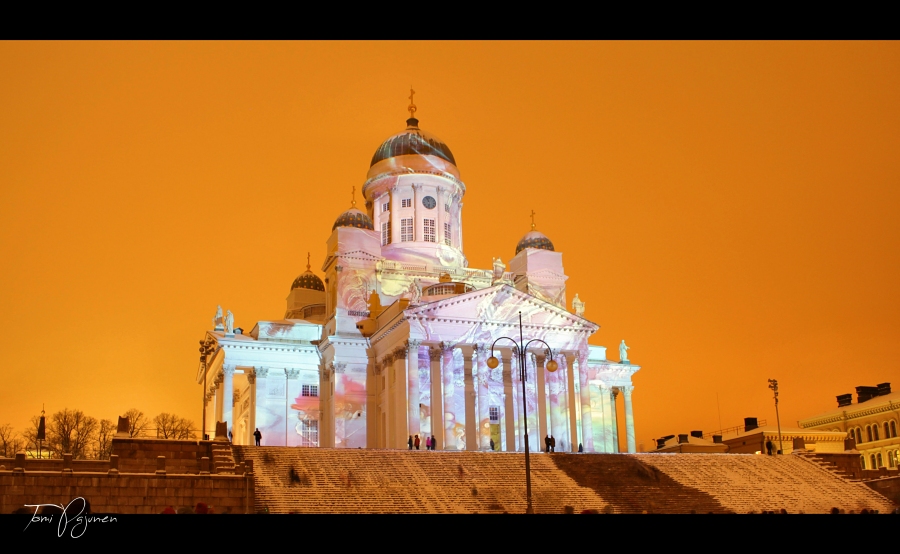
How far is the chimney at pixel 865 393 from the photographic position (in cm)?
9131

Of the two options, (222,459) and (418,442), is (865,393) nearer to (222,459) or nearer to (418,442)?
(418,442)

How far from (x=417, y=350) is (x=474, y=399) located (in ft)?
15.8

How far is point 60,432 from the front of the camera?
86812 millimetres

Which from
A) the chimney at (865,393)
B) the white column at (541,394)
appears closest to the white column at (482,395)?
the white column at (541,394)

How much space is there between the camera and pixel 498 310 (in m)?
61.1

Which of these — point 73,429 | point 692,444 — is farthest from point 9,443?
point 692,444

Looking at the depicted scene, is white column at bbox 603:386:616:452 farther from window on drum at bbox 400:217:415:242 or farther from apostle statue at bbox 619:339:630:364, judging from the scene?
window on drum at bbox 400:217:415:242

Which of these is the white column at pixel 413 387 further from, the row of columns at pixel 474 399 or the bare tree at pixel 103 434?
the bare tree at pixel 103 434

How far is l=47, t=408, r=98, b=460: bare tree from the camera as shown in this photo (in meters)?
85.8
